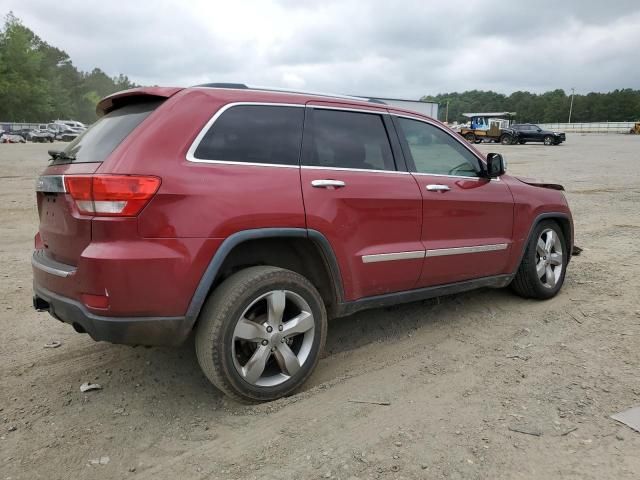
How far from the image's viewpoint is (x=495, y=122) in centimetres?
3984

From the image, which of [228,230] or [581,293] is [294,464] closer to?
[228,230]

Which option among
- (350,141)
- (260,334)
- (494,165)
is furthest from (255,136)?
(494,165)

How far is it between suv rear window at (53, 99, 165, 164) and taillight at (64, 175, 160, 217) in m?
0.23

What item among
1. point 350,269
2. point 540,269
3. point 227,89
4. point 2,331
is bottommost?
point 2,331

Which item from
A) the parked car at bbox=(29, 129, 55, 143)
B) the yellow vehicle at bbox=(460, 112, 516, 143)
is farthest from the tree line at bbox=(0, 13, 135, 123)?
the yellow vehicle at bbox=(460, 112, 516, 143)

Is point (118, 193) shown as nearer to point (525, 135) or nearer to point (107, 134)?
point (107, 134)

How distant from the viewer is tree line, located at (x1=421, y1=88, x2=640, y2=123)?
95.1 metres

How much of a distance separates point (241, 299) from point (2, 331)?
8.23 ft

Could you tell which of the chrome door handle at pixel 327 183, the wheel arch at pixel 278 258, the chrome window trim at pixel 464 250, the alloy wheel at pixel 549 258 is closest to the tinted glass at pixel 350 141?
the chrome door handle at pixel 327 183

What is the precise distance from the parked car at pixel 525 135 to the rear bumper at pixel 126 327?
3871 centimetres

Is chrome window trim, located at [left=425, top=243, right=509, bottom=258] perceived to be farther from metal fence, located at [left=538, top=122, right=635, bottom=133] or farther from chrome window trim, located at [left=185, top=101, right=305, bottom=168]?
metal fence, located at [left=538, top=122, right=635, bottom=133]

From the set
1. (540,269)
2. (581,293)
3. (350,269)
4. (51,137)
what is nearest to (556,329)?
(540,269)

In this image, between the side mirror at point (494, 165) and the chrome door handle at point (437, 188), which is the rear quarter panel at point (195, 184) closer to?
the chrome door handle at point (437, 188)

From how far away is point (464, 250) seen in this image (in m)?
4.01
